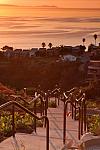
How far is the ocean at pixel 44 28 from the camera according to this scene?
74188mm

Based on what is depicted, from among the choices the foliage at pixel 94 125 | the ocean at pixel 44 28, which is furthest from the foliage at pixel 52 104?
the ocean at pixel 44 28

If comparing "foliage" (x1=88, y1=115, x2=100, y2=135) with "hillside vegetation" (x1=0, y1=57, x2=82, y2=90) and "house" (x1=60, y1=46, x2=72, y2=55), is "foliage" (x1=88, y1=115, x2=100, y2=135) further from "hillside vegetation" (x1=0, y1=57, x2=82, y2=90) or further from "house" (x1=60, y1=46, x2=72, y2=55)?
"house" (x1=60, y1=46, x2=72, y2=55)

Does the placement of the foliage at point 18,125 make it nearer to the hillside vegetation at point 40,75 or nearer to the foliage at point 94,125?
the foliage at point 94,125

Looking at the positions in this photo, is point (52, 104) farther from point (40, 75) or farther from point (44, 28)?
point (44, 28)

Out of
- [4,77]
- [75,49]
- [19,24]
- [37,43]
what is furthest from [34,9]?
[4,77]

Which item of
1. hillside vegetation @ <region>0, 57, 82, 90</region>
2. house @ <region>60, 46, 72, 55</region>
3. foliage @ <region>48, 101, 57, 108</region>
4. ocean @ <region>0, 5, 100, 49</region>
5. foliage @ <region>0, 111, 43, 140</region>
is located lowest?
hillside vegetation @ <region>0, 57, 82, 90</region>

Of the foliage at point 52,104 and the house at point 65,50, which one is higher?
the house at point 65,50

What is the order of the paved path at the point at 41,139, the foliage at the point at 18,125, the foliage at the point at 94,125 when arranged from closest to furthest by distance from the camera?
the paved path at the point at 41,139 < the foliage at the point at 94,125 < the foliage at the point at 18,125

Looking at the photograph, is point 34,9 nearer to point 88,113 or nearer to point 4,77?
point 4,77

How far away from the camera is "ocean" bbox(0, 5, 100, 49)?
74.2 meters

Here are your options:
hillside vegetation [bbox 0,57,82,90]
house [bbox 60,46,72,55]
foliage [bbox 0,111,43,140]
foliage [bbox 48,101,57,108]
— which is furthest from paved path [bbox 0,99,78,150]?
house [bbox 60,46,72,55]

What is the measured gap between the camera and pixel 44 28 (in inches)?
3570

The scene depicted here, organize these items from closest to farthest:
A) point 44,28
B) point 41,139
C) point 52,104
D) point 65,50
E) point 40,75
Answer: point 41,139 < point 52,104 < point 40,75 < point 65,50 < point 44,28

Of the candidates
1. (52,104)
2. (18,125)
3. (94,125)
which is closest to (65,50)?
(52,104)
